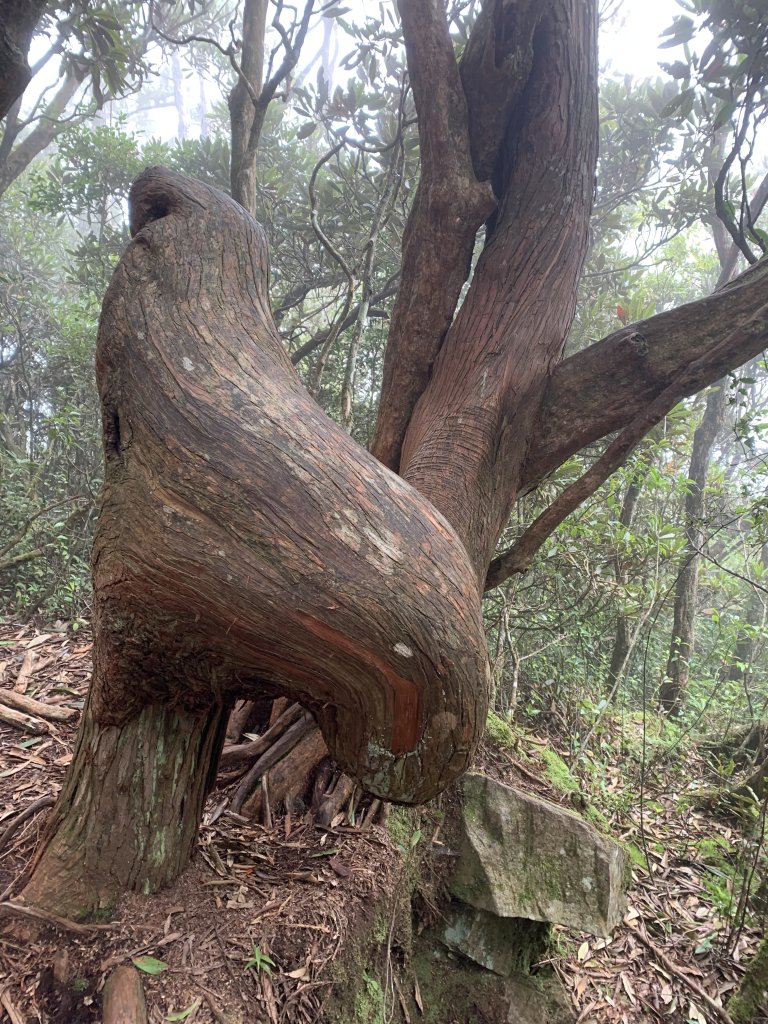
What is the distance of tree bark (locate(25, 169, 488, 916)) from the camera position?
1.22 metres

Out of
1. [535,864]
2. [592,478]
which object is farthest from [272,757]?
[592,478]

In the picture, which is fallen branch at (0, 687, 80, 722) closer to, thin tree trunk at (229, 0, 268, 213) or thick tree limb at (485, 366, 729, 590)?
thick tree limb at (485, 366, 729, 590)

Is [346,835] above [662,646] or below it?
below

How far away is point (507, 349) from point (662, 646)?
553 centimetres

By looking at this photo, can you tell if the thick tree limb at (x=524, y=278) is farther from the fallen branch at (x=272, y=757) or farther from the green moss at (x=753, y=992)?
the green moss at (x=753, y=992)

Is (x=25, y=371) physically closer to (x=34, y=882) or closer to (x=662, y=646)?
(x=34, y=882)

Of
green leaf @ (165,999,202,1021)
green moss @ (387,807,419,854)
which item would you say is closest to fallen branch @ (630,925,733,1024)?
green moss @ (387,807,419,854)

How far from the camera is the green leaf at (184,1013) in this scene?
1.40m

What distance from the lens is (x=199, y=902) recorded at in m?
1.71

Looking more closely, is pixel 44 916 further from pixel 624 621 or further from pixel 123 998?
pixel 624 621

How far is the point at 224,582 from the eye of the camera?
1.22m

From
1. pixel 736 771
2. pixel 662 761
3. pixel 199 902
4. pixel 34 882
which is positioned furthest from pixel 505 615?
pixel 34 882

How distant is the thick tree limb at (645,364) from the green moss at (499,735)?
1617 millimetres

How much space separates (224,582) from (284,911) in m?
1.21
